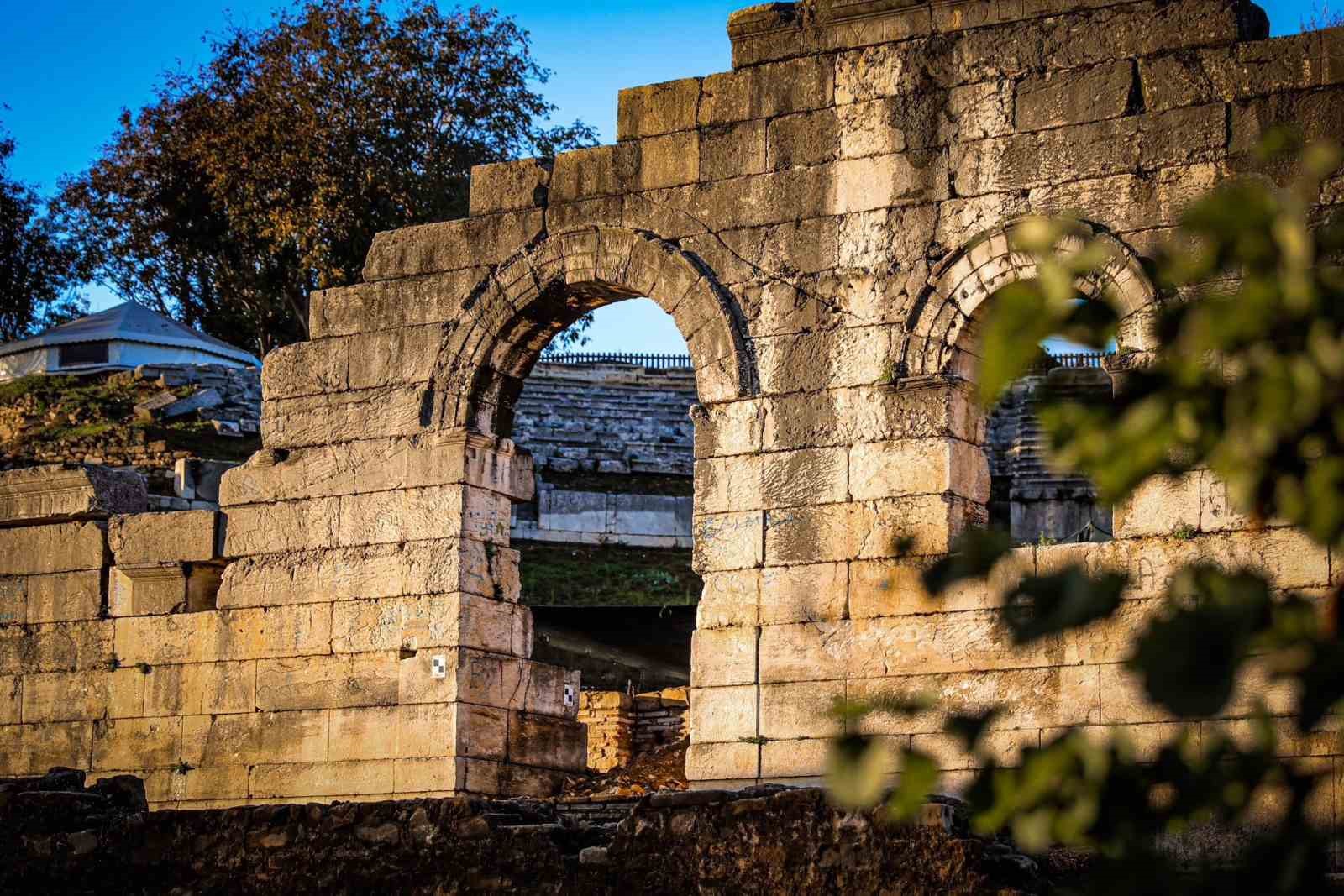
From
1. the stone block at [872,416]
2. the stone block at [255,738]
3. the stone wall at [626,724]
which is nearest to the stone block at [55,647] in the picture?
the stone block at [255,738]

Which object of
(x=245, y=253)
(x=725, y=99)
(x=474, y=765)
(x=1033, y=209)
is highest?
(x=245, y=253)

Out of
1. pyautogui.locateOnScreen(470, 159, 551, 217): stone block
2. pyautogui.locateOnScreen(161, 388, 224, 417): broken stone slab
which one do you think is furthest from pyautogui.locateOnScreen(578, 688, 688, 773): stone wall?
pyautogui.locateOnScreen(161, 388, 224, 417): broken stone slab

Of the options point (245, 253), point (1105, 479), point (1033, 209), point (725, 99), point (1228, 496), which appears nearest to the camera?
point (1105, 479)

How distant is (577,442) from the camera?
30.1 metres

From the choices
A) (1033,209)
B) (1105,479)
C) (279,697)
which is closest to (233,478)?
(279,697)

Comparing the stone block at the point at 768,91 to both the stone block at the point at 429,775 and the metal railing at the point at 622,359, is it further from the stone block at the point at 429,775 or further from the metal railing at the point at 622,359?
the metal railing at the point at 622,359

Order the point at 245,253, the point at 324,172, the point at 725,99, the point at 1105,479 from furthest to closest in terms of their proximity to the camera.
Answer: the point at 245,253 → the point at 324,172 → the point at 725,99 → the point at 1105,479

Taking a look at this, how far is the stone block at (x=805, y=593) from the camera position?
12.3 m

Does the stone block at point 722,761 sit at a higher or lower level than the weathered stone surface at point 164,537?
lower

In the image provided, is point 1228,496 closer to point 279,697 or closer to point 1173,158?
point 1173,158

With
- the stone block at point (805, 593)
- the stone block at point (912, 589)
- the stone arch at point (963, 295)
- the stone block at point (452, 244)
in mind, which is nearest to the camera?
the stone block at point (912, 589)

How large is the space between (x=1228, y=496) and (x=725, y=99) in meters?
4.33

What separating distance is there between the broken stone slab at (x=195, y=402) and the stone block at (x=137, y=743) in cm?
1340

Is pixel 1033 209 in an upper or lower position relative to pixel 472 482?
upper
